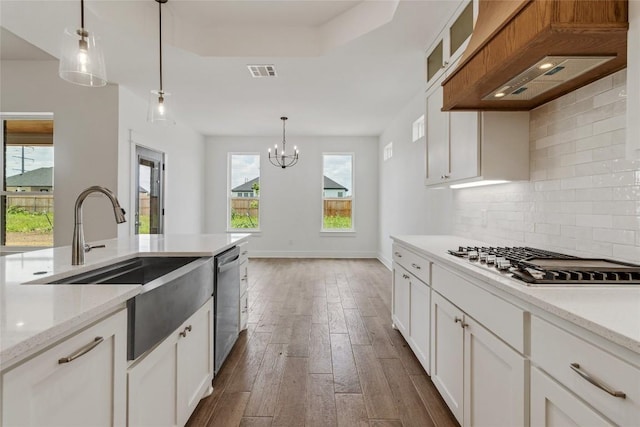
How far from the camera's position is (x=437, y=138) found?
2.92 meters

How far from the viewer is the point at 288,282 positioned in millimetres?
5328

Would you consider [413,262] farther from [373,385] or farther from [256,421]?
[256,421]

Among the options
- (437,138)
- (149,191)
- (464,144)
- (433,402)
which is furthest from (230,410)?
(149,191)

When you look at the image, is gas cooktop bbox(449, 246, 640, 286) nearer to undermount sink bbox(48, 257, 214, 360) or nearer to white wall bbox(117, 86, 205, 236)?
undermount sink bbox(48, 257, 214, 360)

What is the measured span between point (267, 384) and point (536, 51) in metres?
2.42

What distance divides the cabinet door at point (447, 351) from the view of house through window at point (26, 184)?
4.96m

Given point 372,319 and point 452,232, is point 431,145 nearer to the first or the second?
point 452,232

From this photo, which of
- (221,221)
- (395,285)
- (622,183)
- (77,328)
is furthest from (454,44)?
(221,221)

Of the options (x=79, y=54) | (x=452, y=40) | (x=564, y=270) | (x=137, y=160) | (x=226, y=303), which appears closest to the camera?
(x=564, y=270)

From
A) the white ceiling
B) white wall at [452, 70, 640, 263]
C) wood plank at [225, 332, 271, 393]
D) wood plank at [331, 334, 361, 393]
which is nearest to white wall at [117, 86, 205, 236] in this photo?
the white ceiling

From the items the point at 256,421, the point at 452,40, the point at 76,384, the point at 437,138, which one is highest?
the point at 452,40

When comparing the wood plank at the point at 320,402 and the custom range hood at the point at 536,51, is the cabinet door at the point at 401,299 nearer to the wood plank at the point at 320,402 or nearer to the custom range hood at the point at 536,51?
the wood plank at the point at 320,402

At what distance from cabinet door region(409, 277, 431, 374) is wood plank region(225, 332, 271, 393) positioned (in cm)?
121

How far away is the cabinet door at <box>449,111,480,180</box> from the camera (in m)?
2.24
